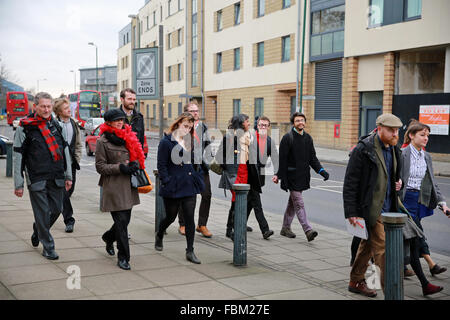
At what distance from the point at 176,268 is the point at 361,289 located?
1.97 metres

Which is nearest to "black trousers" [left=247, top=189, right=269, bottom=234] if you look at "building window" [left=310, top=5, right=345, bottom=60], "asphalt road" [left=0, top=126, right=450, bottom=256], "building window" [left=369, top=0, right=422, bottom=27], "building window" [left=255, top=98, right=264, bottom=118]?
"asphalt road" [left=0, top=126, right=450, bottom=256]

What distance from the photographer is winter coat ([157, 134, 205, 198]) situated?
595 cm

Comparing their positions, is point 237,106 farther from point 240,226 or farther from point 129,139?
point 129,139

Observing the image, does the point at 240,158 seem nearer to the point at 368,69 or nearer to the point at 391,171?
the point at 391,171

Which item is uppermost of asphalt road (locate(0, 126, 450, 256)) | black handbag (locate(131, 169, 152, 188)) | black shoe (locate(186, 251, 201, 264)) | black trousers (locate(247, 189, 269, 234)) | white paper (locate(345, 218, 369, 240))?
black handbag (locate(131, 169, 152, 188))

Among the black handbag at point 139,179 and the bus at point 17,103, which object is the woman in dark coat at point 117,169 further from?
the bus at point 17,103

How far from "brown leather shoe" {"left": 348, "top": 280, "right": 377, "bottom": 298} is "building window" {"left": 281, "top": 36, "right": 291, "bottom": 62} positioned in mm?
26784

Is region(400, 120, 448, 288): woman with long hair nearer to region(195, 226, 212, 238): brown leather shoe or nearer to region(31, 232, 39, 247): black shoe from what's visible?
region(195, 226, 212, 238): brown leather shoe

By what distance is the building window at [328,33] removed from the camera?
86.4 feet

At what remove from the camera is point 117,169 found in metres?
5.39

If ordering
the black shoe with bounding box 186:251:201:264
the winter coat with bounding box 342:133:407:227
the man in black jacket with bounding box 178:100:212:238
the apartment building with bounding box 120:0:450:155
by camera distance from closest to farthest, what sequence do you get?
the winter coat with bounding box 342:133:407:227
the black shoe with bounding box 186:251:201:264
the man in black jacket with bounding box 178:100:212:238
the apartment building with bounding box 120:0:450:155

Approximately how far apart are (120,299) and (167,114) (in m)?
49.1

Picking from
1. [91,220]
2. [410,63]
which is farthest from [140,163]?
[410,63]

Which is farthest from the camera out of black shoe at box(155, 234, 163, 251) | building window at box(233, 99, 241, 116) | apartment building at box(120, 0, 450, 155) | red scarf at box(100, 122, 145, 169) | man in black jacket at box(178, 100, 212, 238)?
building window at box(233, 99, 241, 116)
